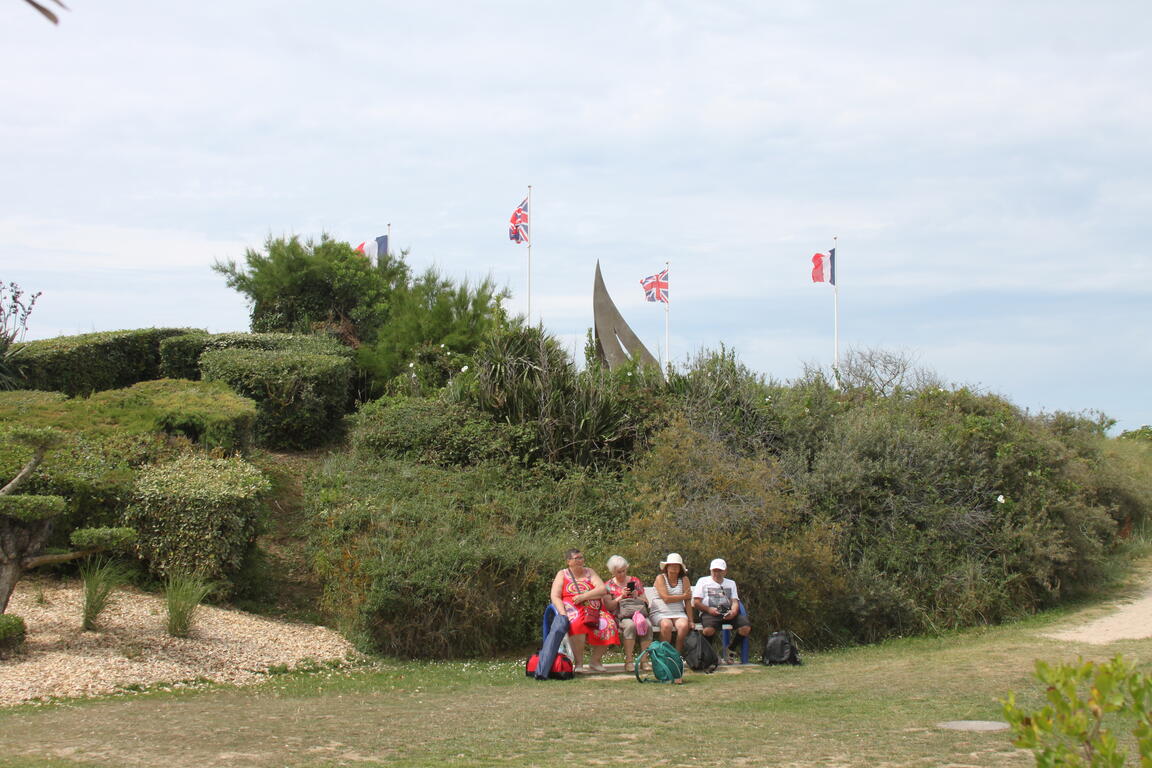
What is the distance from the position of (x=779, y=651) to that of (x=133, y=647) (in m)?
6.41

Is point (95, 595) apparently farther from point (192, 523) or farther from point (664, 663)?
point (664, 663)

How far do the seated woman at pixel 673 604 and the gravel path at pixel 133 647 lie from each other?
3.28 m

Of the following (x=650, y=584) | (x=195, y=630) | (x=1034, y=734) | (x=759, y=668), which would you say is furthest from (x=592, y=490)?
(x=1034, y=734)

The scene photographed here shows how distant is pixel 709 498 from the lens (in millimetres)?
13289

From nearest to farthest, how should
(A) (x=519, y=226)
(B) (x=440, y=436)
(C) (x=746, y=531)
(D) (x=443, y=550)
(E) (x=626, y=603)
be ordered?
(E) (x=626, y=603), (D) (x=443, y=550), (C) (x=746, y=531), (B) (x=440, y=436), (A) (x=519, y=226)

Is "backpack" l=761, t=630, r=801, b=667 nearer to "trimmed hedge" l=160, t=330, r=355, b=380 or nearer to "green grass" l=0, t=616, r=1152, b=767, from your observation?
"green grass" l=0, t=616, r=1152, b=767

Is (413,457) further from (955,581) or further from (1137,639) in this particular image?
(1137,639)

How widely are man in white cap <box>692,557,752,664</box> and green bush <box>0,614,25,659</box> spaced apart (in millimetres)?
6422

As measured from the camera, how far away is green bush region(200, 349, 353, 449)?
1825 centimetres

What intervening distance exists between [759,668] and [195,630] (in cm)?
574

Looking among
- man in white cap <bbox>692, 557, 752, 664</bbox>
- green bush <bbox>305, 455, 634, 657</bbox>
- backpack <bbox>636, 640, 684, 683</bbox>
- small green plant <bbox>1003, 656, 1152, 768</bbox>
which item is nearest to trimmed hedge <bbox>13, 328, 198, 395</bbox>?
green bush <bbox>305, 455, 634, 657</bbox>

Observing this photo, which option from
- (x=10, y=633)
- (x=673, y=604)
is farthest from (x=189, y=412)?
(x=673, y=604)

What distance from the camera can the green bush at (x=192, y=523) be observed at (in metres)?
11.8

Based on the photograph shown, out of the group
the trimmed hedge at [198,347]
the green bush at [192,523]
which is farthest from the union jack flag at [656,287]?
the green bush at [192,523]
